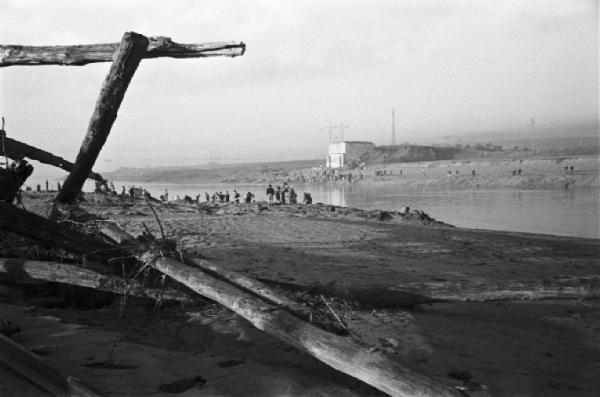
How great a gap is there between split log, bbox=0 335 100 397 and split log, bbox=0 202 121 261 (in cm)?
158

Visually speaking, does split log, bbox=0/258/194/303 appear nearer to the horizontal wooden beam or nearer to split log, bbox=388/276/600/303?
the horizontal wooden beam

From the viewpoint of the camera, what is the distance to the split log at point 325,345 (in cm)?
242

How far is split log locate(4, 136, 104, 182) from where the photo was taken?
621 cm

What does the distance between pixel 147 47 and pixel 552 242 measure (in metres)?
12.2

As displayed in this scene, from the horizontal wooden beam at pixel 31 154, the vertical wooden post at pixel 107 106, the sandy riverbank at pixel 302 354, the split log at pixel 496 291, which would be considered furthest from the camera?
the horizontal wooden beam at pixel 31 154

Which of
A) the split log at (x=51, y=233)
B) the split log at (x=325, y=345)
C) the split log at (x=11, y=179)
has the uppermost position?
the split log at (x=11, y=179)

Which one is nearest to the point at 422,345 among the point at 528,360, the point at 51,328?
the point at 528,360

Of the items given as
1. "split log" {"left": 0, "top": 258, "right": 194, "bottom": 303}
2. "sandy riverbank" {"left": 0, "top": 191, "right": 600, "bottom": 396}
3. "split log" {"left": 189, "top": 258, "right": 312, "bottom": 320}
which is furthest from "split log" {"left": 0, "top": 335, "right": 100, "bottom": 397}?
"split log" {"left": 0, "top": 258, "right": 194, "bottom": 303}

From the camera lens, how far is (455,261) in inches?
355

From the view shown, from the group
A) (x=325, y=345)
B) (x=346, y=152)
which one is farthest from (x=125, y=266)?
(x=346, y=152)

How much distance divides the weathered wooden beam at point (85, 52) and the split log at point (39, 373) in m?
3.59

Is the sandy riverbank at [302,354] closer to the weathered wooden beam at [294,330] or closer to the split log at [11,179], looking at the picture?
the weathered wooden beam at [294,330]

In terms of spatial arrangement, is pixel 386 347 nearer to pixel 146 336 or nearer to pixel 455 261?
pixel 146 336

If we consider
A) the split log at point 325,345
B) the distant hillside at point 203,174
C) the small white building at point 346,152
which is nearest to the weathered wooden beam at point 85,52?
the split log at point 325,345
